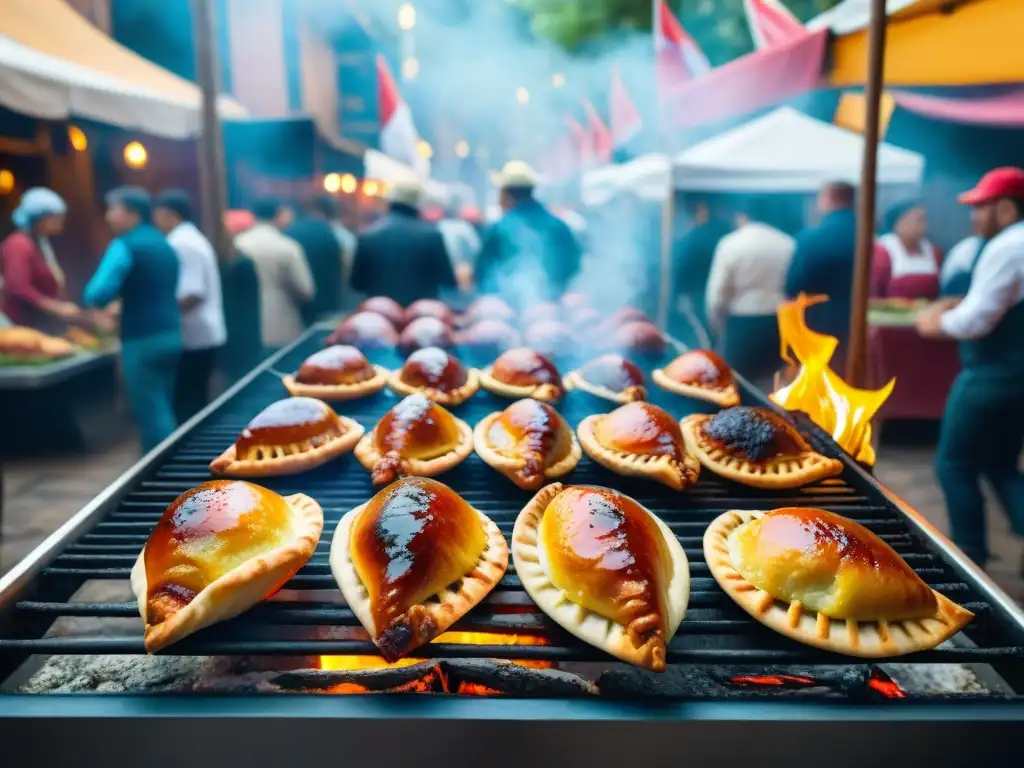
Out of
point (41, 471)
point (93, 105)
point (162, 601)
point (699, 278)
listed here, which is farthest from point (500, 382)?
point (699, 278)

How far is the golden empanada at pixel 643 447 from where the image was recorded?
2.41 meters

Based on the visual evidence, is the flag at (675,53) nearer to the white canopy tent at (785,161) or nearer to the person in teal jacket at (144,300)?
the white canopy tent at (785,161)

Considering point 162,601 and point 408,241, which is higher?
point 408,241

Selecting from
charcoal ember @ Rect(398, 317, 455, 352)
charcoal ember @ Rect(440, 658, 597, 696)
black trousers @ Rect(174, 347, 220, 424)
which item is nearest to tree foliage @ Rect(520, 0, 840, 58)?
charcoal ember @ Rect(398, 317, 455, 352)

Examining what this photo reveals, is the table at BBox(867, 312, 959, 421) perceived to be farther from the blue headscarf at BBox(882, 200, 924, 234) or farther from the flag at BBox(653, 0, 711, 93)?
the flag at BBox(653, 0, 711, 93)

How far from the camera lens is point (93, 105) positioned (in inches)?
264

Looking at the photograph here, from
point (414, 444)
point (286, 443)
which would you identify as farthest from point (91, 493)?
point (414, 444)

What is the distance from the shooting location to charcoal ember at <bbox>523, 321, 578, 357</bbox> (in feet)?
13.9

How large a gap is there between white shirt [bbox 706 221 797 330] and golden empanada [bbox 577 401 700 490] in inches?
211

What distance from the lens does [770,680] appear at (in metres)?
2.07

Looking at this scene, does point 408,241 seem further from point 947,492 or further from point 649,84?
point 649,84

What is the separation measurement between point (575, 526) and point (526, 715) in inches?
21.2

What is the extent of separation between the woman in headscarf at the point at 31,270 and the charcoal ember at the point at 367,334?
4.24 metres

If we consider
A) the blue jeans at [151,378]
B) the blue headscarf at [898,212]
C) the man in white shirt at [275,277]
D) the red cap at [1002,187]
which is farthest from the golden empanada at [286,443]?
the blue headscarf at [898,212]
